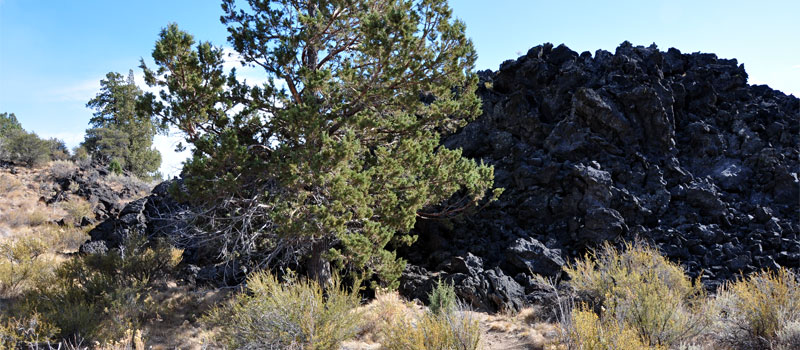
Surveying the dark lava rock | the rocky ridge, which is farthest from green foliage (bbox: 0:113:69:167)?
the dark lava rock

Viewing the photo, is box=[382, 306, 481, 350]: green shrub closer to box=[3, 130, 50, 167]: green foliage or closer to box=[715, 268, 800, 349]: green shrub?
box=[715, 268, 800, 349]: green shrub

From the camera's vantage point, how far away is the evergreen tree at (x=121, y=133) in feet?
85.1

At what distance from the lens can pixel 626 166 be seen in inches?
430

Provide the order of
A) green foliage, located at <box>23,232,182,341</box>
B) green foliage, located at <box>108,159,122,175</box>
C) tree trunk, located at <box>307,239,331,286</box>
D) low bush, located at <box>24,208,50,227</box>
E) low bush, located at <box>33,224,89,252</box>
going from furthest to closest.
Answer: green foliage, located at <box>108,159,122,175</box> → low bush, located at <box>24,208,50,227</box> → low bush, located at <box>33,224,89,252</box> → tree trunk, located at <box>307,239,331,286</box> → green foliage, located at <box>23,232,182,341</box>

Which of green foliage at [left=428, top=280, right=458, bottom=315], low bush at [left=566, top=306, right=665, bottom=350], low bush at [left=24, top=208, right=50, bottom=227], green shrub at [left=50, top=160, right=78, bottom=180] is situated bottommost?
green foliage at [left=428, top=280, right=458, bottom=315]

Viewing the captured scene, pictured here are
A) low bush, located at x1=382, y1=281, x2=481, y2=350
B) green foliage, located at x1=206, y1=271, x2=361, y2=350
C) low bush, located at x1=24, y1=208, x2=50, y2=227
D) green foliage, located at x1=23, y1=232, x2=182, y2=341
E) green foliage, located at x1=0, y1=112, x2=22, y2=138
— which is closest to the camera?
low bush, located at x1=382, y1=281, x2=481, y2=350

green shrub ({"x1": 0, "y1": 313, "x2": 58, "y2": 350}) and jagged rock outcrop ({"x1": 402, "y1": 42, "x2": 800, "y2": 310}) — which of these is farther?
jagged rock outcrop ({"x1": 402, "y1": 42, "x2": 800, "y2": 310})

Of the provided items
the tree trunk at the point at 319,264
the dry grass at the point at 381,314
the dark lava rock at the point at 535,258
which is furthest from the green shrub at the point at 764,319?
the tree trunk at the point at 319,264

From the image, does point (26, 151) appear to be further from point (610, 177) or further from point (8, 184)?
point (610, 177)

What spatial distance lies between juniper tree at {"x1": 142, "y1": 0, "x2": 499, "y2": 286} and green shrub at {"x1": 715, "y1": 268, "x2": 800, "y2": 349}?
483 centimetres

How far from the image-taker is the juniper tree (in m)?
6.96

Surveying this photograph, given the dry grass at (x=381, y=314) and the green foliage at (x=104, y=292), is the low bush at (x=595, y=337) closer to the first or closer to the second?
the dry grass at (x=381, y=314)

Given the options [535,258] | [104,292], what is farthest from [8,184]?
[535,258]

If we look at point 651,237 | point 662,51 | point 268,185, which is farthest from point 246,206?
point 662,51
